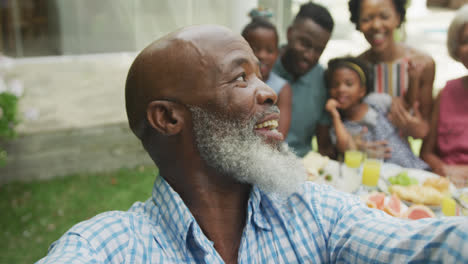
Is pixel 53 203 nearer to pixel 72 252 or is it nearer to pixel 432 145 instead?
pixel 72 252

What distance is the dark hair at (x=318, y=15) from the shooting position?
11.2 feet

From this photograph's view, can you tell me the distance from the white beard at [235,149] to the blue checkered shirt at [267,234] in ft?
0.38

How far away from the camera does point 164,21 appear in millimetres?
6359

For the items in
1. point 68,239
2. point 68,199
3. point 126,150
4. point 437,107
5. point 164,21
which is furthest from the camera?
point 164,21

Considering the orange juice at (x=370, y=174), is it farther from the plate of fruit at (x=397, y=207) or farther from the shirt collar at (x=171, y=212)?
the shirt collar at (x=171, y=212)

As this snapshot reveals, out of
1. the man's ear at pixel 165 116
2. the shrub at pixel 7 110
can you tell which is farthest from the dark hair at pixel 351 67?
the shrub at pixel 7 110

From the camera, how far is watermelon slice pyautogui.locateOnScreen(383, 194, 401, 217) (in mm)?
2182

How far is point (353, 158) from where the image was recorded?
10.0 ft

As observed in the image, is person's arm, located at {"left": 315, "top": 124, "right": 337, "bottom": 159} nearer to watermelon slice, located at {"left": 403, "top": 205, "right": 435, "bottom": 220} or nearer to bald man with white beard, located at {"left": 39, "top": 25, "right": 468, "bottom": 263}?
watermelon slice, located at {"left": 403, "top": 205, "right": 435, "bottom": 220}

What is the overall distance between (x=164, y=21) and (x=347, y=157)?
166 inches

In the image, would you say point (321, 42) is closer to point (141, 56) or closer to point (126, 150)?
point (141, 56)

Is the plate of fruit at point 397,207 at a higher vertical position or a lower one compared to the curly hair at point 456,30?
lower

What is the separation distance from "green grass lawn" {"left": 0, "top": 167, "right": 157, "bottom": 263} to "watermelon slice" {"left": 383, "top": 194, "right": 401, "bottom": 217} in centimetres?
257

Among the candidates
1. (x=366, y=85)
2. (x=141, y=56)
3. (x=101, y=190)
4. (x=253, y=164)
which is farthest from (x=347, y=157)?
(x=101, y=190)
